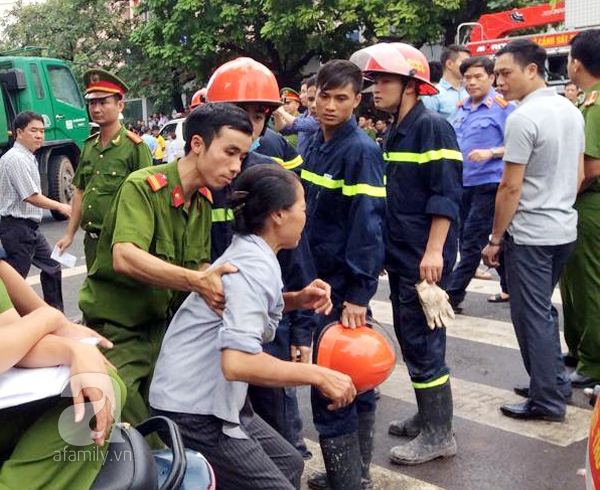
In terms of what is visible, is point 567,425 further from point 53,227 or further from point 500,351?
point 53,227

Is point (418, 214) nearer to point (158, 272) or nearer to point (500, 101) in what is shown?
point (158, 272)

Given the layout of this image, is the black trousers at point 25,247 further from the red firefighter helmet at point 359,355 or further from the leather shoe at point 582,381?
the leather shoe at point 582,381

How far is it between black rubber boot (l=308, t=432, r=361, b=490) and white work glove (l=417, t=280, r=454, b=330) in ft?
2.14

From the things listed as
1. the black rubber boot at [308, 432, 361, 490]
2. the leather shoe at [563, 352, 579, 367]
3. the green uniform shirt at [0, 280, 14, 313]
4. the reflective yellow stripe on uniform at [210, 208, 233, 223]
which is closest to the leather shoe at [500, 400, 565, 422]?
the leather shoe at [563, 352, 579, 367]

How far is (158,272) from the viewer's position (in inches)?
99.9

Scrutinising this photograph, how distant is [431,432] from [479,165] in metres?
3.16

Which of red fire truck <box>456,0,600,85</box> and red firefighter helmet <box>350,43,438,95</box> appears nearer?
red firefighter helmet <box>350,43,438,95</box>

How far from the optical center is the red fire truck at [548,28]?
1217 cm

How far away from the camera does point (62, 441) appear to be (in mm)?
1677

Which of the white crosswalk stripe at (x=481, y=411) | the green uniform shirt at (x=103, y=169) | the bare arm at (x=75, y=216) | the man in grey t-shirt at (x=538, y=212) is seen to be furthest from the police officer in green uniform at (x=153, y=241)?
the bare arm at (x=75, y=216)

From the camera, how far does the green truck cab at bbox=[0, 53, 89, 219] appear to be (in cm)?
1344

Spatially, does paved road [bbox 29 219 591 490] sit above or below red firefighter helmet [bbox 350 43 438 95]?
below

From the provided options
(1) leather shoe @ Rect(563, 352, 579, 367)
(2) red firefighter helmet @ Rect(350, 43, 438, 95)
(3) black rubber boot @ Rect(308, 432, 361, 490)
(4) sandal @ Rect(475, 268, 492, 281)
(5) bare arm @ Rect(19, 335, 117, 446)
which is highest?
(2) red firefighter helmet @ Rect(350, 43, 438, 95)

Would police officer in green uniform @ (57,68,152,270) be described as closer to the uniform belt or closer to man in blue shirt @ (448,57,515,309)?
the uniform belt
